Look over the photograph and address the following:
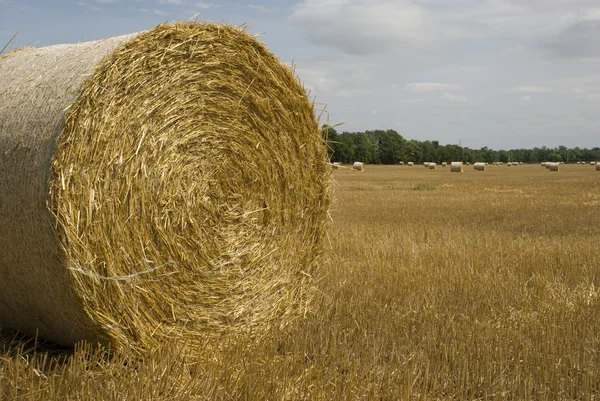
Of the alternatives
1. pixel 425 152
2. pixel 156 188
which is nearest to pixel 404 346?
pixel 156 188

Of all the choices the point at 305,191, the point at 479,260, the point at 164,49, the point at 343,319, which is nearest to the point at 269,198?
the point at 305,191

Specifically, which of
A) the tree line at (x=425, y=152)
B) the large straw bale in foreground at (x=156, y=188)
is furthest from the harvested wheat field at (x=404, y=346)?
the tree line at (x=425, y=152)

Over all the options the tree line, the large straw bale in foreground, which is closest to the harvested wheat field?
the large straw bale in foreground

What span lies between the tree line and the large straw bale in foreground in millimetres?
63901

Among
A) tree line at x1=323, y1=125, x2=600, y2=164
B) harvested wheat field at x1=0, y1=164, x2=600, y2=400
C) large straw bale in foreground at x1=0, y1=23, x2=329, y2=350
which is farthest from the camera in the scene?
tree line at x1=323, y1=125, x2=600, y2=164

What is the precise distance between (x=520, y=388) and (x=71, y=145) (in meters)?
3.18

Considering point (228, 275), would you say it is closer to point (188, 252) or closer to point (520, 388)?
point (188, 252)

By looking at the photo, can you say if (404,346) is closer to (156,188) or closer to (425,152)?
(156,188)

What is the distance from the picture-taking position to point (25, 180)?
4.06 metres

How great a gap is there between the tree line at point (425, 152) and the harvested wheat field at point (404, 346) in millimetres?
61877

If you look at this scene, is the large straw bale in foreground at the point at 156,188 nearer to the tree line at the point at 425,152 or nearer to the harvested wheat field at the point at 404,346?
the harvested wheat field at the point at 404,346

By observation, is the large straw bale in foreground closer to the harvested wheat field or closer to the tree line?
the harvested wheat field

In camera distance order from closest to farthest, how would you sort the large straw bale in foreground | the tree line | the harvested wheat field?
the harvested wheat field → the large straw bale in foreground → the tree line

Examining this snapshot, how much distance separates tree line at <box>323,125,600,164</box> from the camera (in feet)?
263
